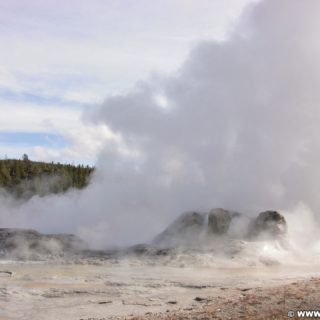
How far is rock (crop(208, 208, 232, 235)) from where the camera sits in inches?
1011

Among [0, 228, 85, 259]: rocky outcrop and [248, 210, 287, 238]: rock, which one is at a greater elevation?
[248, 210, 287, 238]: rock

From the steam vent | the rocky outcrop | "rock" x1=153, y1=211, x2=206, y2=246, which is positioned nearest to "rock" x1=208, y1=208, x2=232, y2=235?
the steam vent

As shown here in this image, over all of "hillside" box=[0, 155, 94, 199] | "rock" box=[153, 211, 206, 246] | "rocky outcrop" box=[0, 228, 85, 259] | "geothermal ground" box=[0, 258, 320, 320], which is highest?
"hillside" box=[0, 155, 94, 199]

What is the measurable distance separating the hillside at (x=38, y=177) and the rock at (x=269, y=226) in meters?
27.7

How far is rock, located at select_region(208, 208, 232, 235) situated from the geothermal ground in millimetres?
4319

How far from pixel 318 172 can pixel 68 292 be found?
61.0 feet

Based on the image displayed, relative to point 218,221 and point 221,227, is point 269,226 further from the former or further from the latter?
point 218,221

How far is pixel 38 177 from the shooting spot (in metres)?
60.7

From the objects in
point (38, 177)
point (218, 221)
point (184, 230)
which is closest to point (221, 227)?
point (218, 221)

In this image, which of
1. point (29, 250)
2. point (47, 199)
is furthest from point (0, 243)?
point (47, 199)

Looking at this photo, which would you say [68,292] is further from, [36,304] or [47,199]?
[47,199]

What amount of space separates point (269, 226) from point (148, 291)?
32.1 ft

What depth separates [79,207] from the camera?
111 ft

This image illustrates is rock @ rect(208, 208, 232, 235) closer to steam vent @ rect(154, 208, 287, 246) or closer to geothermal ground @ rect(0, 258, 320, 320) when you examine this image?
steam vent @ rect(154, 208, 287, 246)
